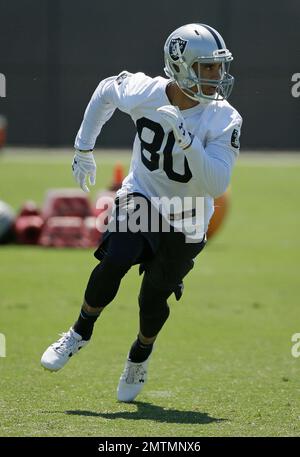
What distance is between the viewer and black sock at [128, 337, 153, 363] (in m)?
4.99

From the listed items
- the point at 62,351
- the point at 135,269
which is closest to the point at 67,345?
the point at 62,351

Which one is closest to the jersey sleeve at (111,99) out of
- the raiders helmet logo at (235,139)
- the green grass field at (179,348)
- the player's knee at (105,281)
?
the raiders helmet logo at (235,139)

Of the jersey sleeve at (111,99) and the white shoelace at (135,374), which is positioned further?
the white shoelace at (135,374)

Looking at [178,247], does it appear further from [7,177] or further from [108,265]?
[7,177]

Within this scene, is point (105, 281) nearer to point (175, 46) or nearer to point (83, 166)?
point (83, 166)

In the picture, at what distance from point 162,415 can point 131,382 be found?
1.45 feet

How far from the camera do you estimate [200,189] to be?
471 centimetres

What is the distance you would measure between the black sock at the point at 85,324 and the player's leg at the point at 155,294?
0.88 feet

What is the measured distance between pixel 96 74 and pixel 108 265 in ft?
61.5

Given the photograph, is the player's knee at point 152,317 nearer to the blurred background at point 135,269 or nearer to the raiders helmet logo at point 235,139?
the blurred background at point 135,269

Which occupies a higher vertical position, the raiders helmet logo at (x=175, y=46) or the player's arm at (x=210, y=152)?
the raiders helmet logo at (x=175, y=46)

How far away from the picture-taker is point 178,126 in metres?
4.34

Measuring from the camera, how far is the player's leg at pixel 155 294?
15.6 ft
